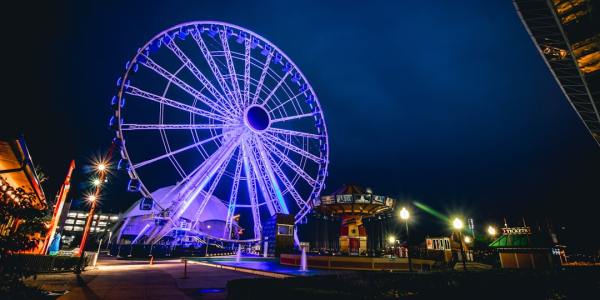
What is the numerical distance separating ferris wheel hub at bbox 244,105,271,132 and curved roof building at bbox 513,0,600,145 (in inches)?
814

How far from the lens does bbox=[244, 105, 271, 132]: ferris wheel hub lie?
26.8 metres

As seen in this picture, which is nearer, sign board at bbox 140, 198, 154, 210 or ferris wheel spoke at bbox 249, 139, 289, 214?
sign board at bbox 140, 198, 154, 210

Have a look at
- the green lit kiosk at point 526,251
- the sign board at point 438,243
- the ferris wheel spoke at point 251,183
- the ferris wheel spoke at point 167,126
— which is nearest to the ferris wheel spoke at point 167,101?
the ferris wheel spoke at point 167,126

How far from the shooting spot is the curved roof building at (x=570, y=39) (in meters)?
13.7

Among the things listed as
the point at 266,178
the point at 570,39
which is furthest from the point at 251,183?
the point at 570,39

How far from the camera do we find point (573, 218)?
48500mm

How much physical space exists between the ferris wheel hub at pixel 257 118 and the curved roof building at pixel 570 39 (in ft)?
67.9

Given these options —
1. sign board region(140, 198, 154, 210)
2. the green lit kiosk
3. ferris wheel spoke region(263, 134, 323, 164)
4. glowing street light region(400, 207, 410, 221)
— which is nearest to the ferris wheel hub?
ferris wheel spoke region(263, 134, 323, 164)

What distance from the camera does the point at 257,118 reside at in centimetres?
2744

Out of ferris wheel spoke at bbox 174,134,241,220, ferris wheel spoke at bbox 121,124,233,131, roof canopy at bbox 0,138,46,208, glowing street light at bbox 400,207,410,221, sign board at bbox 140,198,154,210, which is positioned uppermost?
ferris wheel spoke at bbox 121,124,233,131

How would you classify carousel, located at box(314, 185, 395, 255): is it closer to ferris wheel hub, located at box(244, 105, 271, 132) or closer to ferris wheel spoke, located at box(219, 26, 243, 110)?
ferris wheel hub, located at box(244, 105, 271, 132)

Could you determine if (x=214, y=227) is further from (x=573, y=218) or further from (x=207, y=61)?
(x=573, y=218)

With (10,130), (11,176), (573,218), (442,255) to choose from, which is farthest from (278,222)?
(573,218)

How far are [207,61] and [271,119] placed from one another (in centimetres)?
824
